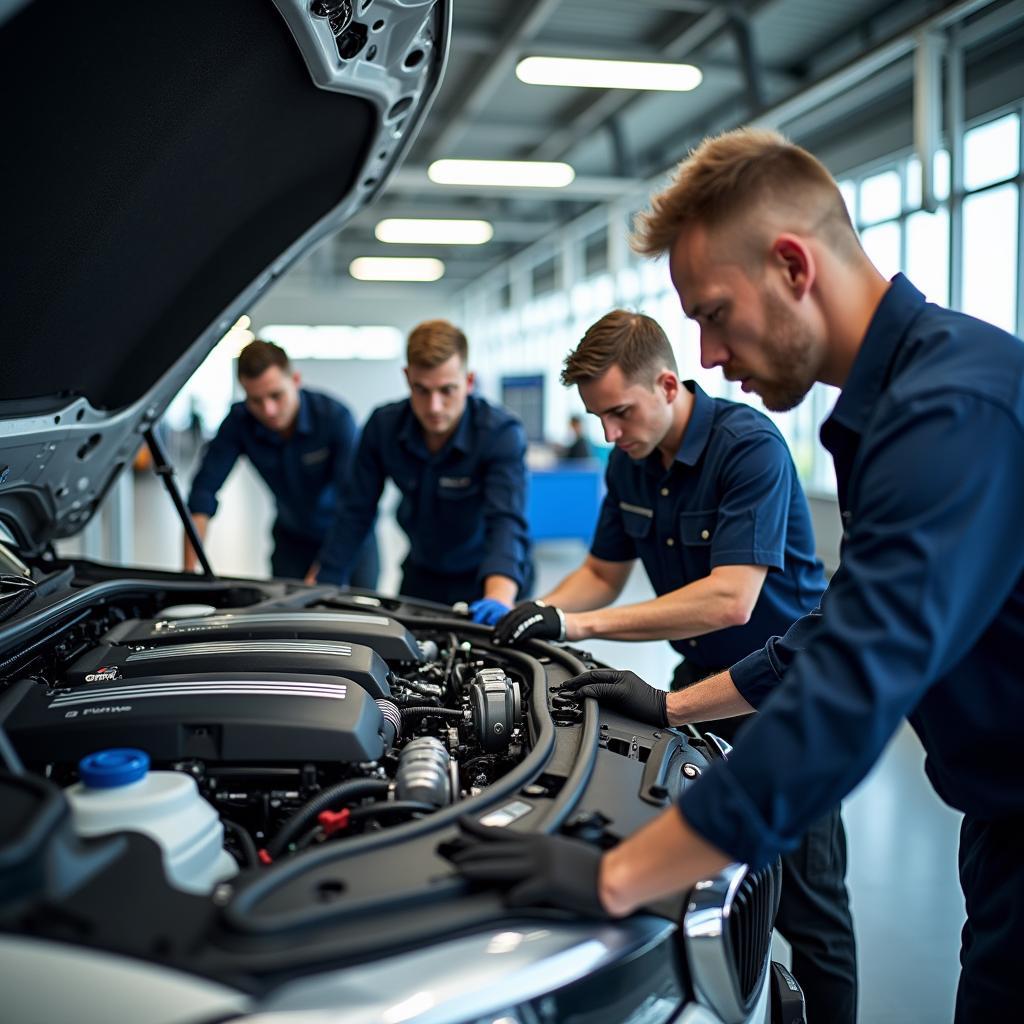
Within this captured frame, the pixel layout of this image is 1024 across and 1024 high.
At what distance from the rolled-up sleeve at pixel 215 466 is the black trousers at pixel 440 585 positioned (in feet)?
2.62

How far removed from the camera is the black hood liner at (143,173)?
1.23 metres

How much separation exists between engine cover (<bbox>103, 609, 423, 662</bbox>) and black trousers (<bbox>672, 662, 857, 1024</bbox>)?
0.83 metres

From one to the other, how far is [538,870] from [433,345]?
75.9 inches

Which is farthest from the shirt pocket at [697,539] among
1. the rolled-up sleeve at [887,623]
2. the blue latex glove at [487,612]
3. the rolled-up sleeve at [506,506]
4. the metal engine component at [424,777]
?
the rolled-up sleeve at [887,623]

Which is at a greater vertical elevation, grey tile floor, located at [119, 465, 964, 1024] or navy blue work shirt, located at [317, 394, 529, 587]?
navy blue work shirt, located at [317, 394, 529, 587]

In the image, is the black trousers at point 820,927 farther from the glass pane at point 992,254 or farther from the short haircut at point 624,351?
the glass pane at point 992,254

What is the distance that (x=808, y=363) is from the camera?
1060 mm

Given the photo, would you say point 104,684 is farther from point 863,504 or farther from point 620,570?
point 620,570

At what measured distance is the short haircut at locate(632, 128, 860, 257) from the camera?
1029 mm

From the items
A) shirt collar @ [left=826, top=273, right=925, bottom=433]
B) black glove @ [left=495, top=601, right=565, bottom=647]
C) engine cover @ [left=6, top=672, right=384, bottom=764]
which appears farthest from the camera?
black glove @ [left=495, top=601, right=565, bottom=647]

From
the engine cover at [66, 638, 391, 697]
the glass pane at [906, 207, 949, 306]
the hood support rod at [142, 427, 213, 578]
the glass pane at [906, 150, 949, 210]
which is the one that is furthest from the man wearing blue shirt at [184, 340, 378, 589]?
the glass pane at [906, 207, 949, 306]

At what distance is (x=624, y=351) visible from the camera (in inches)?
73.9

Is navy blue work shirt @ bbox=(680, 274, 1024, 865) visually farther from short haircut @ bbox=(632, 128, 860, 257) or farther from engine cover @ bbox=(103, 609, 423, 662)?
engine cover @ bbox=(103, 609, 423, 662)

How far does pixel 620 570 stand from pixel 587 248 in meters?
11.9
